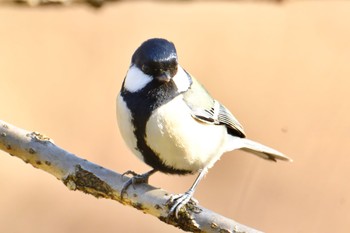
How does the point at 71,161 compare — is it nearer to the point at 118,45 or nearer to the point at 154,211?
the point at 154,211

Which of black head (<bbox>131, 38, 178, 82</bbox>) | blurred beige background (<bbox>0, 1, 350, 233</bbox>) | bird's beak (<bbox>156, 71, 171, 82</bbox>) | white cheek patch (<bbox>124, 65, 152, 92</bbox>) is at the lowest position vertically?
blurred beige background (<bbox>0, 1, 350, 233</bbox>)

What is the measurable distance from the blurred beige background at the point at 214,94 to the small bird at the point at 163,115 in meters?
1.65

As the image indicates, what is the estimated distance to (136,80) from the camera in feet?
8.49

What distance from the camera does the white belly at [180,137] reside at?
8.52ft

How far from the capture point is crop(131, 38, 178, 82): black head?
2.56 m

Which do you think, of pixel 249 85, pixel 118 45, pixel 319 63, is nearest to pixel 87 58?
pixel 118 45

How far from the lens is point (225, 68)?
5773 millimetres

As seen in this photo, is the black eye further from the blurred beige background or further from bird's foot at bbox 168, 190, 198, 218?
the blurred beige background

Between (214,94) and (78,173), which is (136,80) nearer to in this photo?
(78,173)

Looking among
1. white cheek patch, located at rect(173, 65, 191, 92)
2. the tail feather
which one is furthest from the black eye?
the tail feather

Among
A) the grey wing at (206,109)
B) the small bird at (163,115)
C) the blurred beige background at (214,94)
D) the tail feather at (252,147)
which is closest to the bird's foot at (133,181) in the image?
the small bird at (163,115)

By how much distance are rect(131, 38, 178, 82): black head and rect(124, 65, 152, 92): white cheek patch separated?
0.04 feet

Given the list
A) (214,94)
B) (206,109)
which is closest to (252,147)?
(206,109)

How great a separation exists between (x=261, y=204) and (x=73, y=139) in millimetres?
1370
